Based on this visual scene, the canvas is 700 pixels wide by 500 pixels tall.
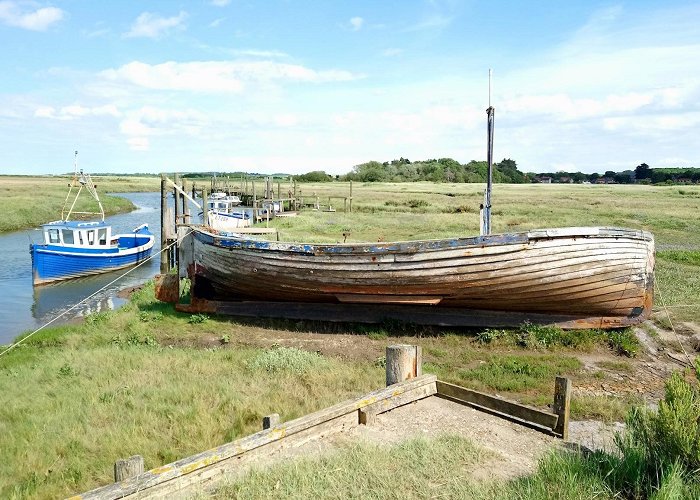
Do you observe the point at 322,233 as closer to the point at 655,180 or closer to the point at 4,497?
the point at 4,497

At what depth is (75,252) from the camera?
74.3 ft

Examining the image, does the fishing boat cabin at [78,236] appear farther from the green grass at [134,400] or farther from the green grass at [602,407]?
the green grass at [602,407]

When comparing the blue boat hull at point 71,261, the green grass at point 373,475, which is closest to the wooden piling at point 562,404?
the green grass at point 373,475

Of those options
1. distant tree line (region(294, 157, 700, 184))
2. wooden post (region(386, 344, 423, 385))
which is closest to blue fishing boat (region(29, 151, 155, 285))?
wooden post (region(386, 344, 423, 385))

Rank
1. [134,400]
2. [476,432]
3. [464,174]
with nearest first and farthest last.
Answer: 1. [476,432]
2. [134,400]
3. [464,174]

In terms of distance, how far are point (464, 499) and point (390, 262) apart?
6.89 meters

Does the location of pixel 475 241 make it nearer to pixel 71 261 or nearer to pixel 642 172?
pixel 71 261

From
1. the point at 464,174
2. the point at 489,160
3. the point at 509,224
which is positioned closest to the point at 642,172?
the point at 464,174

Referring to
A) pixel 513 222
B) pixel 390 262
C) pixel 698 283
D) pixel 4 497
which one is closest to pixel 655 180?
pixel 513 222

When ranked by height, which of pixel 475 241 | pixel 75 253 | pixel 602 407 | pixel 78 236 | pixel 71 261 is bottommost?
pixel 71 261

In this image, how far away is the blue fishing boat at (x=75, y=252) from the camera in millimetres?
21484

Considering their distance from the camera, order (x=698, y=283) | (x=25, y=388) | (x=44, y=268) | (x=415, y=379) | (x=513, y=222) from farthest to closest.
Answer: (x=513, y=222), (x=44, y=268), (x=698, y=283), (x=25, y=388), (x=415, y=379)

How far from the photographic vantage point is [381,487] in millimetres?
4711

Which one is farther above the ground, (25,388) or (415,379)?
(415,379)
